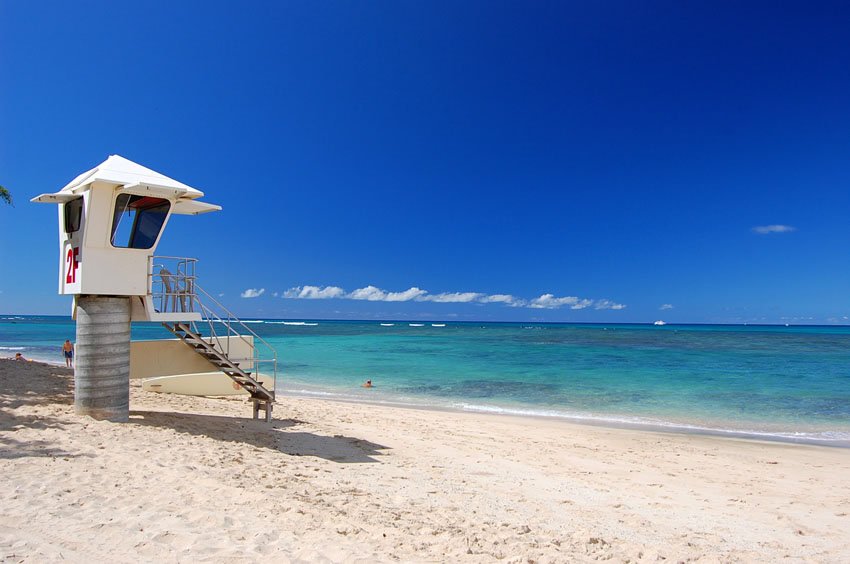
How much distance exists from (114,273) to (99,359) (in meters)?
1.60

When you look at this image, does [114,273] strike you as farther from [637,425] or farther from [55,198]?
[637,425]

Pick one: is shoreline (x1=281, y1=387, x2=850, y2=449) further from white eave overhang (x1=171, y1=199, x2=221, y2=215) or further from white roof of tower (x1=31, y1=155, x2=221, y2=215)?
white roof of tower (x1=31, y1=155, x2=221, y2=215)

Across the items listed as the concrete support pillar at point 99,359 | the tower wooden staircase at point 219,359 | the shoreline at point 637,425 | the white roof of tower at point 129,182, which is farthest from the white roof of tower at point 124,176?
the shoreline at point 637,425

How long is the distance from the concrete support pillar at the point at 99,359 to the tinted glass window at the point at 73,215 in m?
1.44

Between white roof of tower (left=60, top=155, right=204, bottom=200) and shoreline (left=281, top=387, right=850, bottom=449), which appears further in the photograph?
shoreline (left=281, top=387, right=850, bottom=449)

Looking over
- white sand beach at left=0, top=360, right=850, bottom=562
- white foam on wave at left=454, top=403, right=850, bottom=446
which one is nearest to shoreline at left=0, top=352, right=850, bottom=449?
white foam on wave at left=454, top=403, right=850, bottom=446

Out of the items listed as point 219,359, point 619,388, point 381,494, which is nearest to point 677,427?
point 619,388

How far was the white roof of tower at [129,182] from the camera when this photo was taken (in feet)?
30.7

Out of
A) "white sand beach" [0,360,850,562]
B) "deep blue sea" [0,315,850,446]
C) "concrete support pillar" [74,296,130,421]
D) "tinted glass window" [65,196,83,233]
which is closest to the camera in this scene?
"white sand beach" [0,360,850,562]

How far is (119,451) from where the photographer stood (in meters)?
7.56

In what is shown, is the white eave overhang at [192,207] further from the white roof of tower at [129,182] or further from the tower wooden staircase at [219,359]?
the tower wooden staircase at [219,359]

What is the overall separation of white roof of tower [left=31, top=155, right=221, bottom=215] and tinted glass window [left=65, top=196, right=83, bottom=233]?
0.14m

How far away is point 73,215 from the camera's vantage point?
32.3 ft

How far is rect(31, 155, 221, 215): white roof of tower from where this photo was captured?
9352 millimetres
